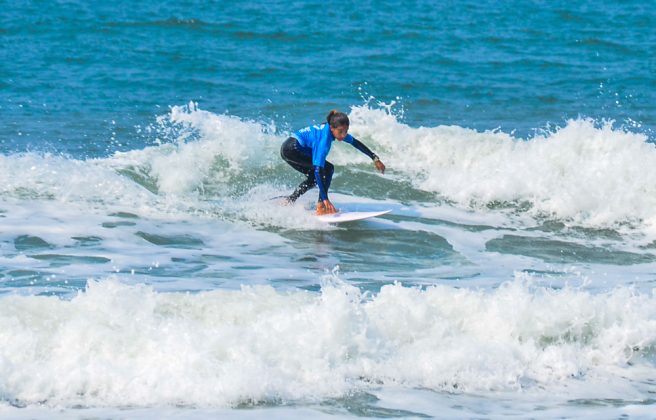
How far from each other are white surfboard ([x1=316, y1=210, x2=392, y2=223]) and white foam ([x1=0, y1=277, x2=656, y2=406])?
9.97 ft

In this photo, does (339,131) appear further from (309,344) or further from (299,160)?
(309,344)

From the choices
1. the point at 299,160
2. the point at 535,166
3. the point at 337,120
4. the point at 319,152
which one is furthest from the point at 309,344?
the point at 535,166

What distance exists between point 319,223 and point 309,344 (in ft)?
13.8

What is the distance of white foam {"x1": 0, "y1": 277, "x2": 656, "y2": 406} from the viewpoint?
6816 millimetres

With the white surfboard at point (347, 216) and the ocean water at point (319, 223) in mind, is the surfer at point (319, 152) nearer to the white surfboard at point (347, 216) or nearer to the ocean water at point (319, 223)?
the white surfboard at point (347, 216)

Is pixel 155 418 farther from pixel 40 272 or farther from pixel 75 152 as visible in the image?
pixel 75 152

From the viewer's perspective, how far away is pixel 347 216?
11.5 meters

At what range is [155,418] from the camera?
21.0 ft

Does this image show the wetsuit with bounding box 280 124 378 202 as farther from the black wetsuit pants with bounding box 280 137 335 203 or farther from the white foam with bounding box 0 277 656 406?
the white foam with bounding box 0 277 656 406

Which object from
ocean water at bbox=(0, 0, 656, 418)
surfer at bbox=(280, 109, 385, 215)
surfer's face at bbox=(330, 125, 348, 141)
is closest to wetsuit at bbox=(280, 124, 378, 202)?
surfer at bbox=(280, 109, 385, 215)

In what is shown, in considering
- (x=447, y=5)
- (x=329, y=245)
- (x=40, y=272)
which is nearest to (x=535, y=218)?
(x=329, y=245)

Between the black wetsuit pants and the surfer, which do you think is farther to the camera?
the black wetsuit pants

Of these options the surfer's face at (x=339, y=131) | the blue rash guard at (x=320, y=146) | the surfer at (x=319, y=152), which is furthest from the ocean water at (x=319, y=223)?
the surfer's face at (x=339, y=131)

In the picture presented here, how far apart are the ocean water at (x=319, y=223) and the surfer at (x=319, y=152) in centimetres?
35
